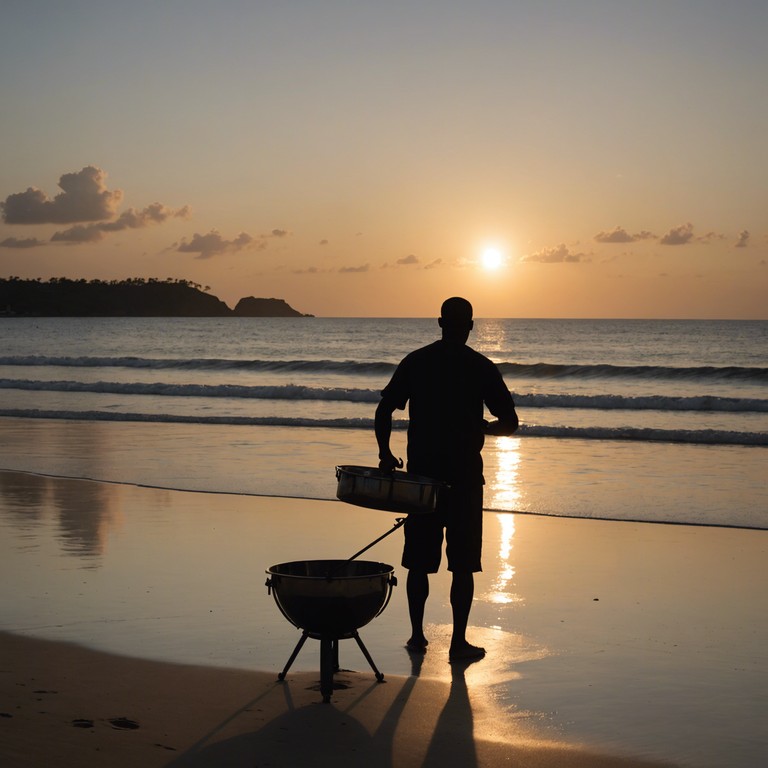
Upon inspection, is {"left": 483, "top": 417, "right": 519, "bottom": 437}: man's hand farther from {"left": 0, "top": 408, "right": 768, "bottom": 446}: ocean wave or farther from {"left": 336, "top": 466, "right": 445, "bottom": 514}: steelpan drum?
{"left": 0, "top": 408, "right": 768, "bottom": 446}: ocean wave

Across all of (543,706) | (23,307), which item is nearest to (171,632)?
(543,706)

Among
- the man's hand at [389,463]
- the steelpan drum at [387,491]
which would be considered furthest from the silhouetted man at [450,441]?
the steelpan drum at [387,491]

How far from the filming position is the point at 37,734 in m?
3.96

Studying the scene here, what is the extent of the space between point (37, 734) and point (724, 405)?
896 inches

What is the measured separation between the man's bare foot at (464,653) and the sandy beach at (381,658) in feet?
0.24

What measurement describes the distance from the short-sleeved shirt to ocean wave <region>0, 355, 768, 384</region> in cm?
3387

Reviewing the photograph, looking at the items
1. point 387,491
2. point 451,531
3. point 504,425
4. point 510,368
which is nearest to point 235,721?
point 387,491

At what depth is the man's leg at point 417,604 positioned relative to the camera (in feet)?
17.7

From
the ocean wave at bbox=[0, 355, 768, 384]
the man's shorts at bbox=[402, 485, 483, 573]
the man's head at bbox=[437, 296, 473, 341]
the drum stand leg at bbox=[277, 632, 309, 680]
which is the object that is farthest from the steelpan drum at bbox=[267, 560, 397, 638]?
the ocean wave at bbox=[0, 355, 768, 384]

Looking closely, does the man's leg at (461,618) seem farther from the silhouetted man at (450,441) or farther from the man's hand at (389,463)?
the man's hand at (389,463)

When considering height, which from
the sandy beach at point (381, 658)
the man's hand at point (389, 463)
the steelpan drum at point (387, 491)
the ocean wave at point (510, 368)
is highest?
the man's hand at point (389, 463)

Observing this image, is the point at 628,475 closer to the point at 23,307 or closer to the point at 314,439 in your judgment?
the point at 314,439

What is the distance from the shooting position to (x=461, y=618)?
5.33 metres

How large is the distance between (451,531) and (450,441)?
0.46 metres
